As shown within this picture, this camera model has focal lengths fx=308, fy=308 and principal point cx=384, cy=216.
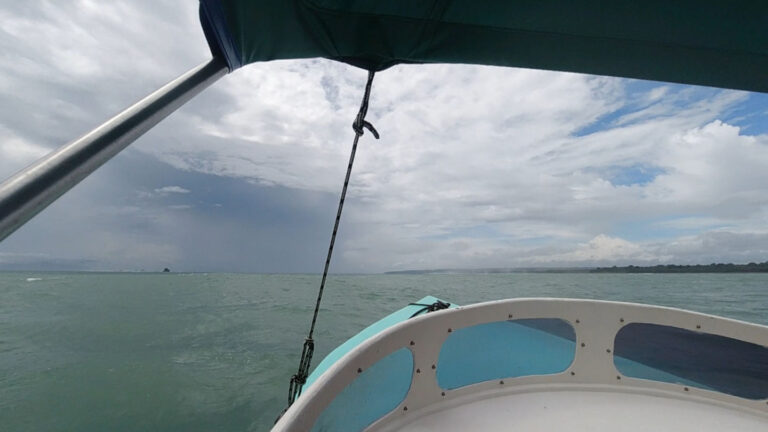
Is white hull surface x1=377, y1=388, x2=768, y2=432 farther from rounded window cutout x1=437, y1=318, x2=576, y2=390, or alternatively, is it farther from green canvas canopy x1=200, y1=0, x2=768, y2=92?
green canvas canopy x1=200, y1=0, x2=768, y2=92

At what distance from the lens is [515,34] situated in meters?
1.54

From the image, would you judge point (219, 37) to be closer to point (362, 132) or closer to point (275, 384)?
point (362, 132)

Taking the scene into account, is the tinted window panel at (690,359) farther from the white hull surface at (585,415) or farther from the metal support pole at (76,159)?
the metal support pole at (76,159)

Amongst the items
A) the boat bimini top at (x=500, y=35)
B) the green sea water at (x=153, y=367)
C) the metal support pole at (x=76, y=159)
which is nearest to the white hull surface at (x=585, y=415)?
the metal support pole at (x=76, y=159)

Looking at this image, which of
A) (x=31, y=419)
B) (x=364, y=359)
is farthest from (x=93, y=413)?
A: (x=364, y=359)

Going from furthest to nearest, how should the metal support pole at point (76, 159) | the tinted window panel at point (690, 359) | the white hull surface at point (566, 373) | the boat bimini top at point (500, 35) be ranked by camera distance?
the tinted window panel at point (690, 359)
the white hull surface at point (566, 373)
the boat bimini top at point (500, 35)
the metal support pole at point (76, 159)

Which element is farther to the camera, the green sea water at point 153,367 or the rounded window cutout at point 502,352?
the green sea water at point 153,367

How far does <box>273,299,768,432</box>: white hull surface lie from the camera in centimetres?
152

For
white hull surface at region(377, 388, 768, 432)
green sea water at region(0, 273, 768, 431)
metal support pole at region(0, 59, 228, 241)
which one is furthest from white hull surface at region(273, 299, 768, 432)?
green sea water at region(0, 273, 768, 431)

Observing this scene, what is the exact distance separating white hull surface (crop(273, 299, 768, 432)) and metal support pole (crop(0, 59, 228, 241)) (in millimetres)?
1040

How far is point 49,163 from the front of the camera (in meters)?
0.76

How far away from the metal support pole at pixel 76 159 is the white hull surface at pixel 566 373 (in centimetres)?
104

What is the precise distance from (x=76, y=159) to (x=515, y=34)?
1802 mm

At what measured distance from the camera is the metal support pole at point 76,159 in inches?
26.6
